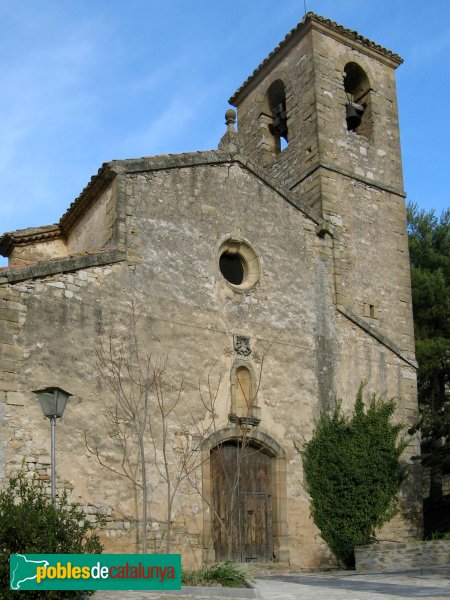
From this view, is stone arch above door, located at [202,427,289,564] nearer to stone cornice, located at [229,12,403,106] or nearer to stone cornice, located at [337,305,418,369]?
stone cornice, located at [337,305,418,369]

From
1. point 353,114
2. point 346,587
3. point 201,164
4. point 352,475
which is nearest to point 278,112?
point 353,114

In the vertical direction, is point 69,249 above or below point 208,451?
above

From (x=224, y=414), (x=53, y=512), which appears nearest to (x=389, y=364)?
(x=224, y=414)

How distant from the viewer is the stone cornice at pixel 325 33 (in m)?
21.2

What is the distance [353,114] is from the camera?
853 inches

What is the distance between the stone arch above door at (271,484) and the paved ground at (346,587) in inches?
36.8

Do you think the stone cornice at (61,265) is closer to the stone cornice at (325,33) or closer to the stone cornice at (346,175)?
the stone cornice at (346,175)

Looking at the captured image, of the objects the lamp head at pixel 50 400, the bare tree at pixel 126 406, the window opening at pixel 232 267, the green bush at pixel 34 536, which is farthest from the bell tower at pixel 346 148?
the green bush at pixel 34 536

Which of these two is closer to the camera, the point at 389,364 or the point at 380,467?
the point at 380,467

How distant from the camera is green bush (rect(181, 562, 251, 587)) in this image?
10659mm

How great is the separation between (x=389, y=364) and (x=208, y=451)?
5.35 metres

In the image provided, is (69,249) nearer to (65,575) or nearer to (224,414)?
(224,414)

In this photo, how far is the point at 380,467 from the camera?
647 inches

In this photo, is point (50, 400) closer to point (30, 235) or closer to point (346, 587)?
point (346, 587)
